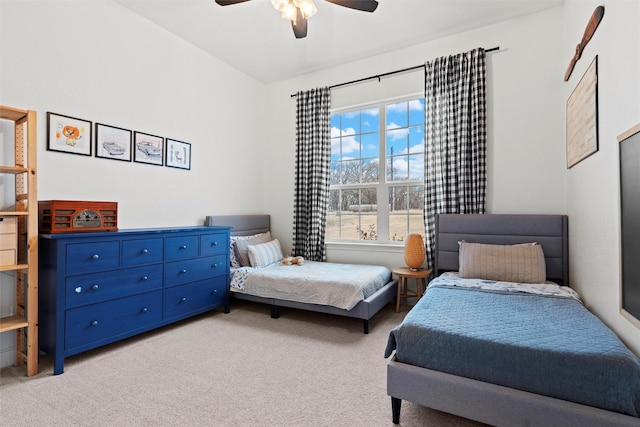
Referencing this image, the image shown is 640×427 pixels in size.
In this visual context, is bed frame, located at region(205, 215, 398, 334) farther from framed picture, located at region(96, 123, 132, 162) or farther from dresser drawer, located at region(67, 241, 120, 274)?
dresser drawer, located at region(67, 241, 120, 274)

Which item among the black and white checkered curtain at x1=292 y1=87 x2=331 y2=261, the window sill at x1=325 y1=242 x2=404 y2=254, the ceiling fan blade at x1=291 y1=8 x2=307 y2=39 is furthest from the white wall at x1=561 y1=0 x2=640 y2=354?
the black and white checkered curtain at x1=292 y1=87 x2=331 y2=261

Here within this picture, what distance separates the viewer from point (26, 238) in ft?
7.39

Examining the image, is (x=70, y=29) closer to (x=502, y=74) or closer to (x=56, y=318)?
(x=56, y=318)

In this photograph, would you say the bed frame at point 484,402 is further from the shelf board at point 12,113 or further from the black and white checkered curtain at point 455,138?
the shelf board at point 12,113

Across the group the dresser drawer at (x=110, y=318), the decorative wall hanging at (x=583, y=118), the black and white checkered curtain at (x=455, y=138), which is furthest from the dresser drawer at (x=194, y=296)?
the decorative wall hanging at (x=583, y=118)

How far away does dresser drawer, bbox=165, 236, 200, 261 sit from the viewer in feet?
9.61

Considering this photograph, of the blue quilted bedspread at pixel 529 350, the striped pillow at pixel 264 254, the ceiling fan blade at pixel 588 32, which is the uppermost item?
the ceiling fan blade at pixel 588 32

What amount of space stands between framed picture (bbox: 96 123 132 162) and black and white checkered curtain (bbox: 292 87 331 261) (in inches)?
81.4

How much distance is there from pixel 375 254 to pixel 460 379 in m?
2.46

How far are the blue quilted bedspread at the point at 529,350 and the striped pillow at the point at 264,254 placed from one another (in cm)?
221

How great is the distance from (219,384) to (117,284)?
1.20 meters

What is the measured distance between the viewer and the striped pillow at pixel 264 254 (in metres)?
3.75

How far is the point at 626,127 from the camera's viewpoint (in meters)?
1.60

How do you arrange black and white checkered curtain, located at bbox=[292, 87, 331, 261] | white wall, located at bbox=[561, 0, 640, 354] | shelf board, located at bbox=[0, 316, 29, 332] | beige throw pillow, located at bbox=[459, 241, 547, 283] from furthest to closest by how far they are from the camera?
black and white checkered curtain, located at bbox=[292, 87, 331, 261]
beige throw pillow, located at bbox=[459, 241, 547, 283]
shelf board, located at bbox=[0, 316, 29, 332]
white wall, located at bbox=[561, 0, 640, 354]
